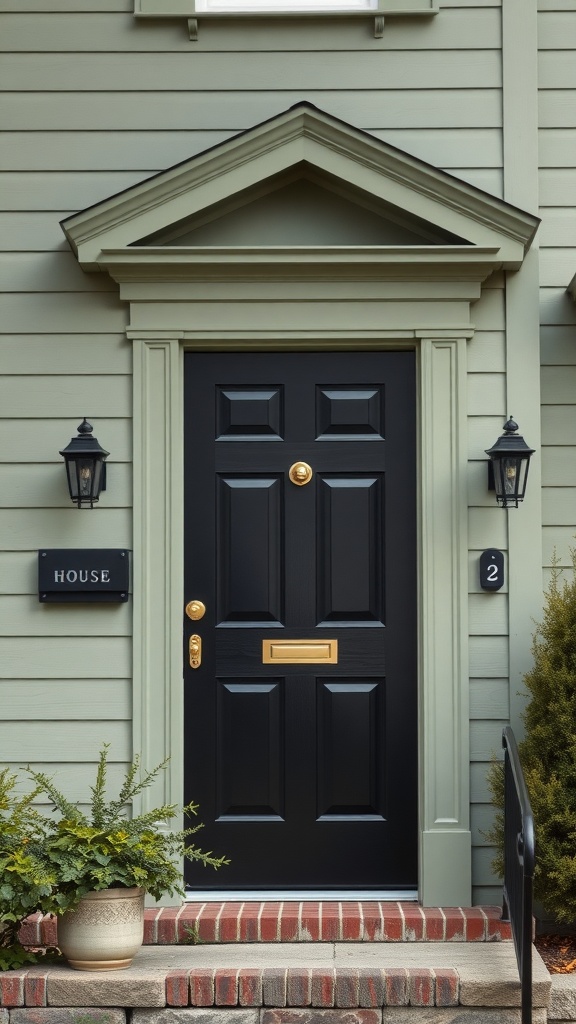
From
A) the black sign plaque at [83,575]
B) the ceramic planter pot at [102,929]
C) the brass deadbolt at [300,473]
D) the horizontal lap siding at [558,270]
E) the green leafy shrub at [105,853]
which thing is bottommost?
the ceramic planter pot at [102,929]

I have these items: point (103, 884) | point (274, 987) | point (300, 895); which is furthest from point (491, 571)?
point (103, 884)

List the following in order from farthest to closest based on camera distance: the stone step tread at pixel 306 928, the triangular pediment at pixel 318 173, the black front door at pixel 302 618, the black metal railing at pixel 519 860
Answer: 1. the black front door at pixel 302 618
2. the triangular pediment at pixel 318 173
3. the stone step tread at pixel 306 928
4. the black metal railing at pixel 519 860

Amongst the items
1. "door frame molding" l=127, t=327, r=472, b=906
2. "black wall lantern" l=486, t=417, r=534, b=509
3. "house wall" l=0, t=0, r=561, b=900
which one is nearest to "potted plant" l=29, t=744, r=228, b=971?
"door frame molding" l=127, t=327, r=472, b=906

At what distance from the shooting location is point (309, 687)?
4.61 m

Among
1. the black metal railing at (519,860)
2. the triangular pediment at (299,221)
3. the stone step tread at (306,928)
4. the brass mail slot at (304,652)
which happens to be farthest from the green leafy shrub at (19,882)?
the triangular pediment at (299,221)

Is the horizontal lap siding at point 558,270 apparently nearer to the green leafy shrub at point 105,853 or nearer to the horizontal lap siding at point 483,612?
the horizontal lap siding at point 483,612

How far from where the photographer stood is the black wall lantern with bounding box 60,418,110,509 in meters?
4.43

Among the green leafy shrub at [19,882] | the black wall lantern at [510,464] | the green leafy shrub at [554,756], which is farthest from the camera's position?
the black wall lantern at [510,464]

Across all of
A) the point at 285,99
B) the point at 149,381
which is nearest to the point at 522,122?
the point at 285,99

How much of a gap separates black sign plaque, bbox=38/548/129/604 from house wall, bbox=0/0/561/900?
0.06m

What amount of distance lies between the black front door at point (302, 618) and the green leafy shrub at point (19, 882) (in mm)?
859

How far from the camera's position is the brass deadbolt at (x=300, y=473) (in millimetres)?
4629

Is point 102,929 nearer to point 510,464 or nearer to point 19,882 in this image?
point 19,882

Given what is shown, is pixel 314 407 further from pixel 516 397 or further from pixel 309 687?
pixel 309 687
